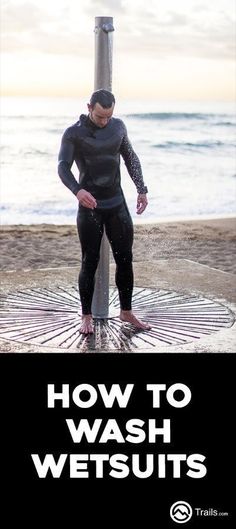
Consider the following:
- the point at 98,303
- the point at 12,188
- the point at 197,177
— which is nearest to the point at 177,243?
the point at 98,303

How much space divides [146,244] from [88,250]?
22.1 feet

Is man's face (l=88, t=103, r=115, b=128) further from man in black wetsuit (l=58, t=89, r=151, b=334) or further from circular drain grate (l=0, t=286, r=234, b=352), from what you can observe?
circular drain grate (l=0, t=286, r=234, b=352)

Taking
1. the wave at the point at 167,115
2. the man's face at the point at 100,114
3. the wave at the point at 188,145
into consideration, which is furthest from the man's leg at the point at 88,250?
the wave at the point at 167,115

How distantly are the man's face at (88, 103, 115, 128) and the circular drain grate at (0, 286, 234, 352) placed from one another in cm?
121

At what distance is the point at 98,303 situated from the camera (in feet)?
18.3

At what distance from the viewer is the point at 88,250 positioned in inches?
201

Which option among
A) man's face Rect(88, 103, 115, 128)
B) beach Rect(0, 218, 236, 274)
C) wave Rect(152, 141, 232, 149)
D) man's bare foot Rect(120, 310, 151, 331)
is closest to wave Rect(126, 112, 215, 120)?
wave Rect(152, 141, 232, 149)

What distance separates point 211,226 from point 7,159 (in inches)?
578

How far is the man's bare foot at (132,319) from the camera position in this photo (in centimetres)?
528

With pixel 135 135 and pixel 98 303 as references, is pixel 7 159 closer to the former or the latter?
pixel 135 135

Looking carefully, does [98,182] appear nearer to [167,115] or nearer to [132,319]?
[132,319]

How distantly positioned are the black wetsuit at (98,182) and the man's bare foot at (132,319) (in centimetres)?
26

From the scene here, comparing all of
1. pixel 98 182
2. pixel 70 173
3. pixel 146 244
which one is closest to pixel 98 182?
pixel 98 182

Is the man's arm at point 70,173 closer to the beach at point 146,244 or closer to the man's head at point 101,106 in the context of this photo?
the man's head at point 101,106
